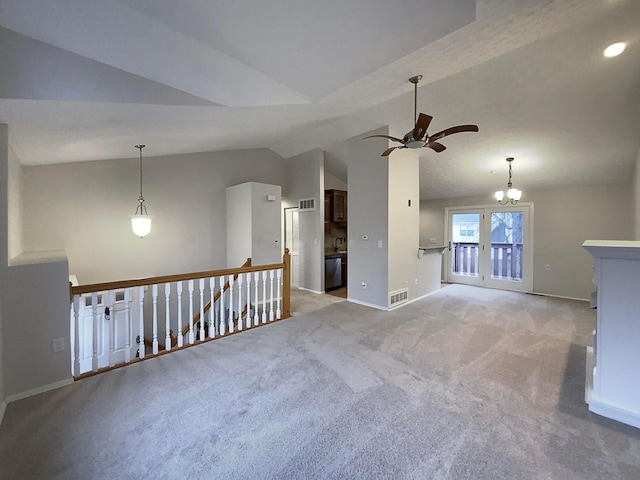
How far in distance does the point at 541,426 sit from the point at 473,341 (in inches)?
60.7

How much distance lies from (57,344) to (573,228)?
8113 mm

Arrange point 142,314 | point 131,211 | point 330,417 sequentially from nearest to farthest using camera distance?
1. point 330,417
2. point 142,314
3. point 131,211

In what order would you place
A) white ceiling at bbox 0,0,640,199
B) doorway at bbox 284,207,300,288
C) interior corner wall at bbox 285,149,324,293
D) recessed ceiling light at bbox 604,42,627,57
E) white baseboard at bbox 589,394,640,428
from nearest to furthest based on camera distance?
1. white ceiling at bbox 0,0,640,199
2. white baseboard at bbox 589,394,640,428
3. recessed ceiling light at bbox 604,42,627,57
4. interior corner wall at bbox 285,149,324,293
5. doorway at bbox 284,207,300,288

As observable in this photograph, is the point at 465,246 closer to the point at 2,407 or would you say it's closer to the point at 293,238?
the point at 293,238

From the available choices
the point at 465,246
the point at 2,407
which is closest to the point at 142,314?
the point at 2,407

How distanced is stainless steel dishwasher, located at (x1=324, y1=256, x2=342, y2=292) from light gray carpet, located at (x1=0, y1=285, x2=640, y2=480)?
2892mm

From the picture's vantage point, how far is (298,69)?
2559 mm

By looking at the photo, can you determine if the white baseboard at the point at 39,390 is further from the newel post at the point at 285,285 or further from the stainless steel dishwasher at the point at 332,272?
the stainless steel dishwasher at the point at 332,272

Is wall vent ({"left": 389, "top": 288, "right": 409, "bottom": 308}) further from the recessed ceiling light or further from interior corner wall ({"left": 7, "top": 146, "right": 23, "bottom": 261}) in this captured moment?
A: interior corner wall ({"left": 7, "top": 146, "right": 23, "bottom": 261})

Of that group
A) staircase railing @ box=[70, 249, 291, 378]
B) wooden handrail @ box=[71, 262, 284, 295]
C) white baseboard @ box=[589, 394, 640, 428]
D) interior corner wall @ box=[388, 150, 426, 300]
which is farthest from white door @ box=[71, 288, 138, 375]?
white baseboard @ box=[589, 394, 640, 428]

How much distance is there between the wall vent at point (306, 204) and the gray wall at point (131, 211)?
119 cm

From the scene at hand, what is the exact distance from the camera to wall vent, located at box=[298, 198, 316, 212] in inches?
244

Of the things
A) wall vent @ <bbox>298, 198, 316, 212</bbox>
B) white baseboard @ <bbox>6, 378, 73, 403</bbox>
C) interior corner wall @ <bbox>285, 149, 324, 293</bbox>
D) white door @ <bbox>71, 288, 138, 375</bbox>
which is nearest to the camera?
white baseboard @ <bbox>6, 378, 73, 403</bbox>

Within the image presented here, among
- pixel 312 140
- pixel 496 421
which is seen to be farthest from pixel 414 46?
pixel 312 140
